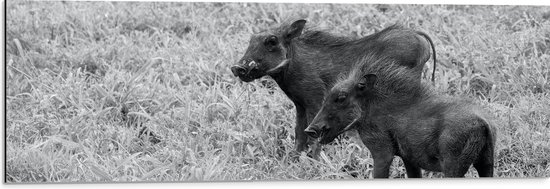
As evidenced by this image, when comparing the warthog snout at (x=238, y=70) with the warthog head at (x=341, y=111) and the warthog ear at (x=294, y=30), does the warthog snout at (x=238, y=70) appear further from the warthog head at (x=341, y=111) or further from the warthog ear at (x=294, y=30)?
the warthog head at (x=341, y=111)

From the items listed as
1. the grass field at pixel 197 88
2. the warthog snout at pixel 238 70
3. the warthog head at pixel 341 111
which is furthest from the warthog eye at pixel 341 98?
the warthog snout at pixel 238 70

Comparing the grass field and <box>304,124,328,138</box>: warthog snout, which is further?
the grass field

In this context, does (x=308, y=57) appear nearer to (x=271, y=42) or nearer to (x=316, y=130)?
(x=271, y=42)

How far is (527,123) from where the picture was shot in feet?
13.4

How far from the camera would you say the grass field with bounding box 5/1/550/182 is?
3838 millimetres

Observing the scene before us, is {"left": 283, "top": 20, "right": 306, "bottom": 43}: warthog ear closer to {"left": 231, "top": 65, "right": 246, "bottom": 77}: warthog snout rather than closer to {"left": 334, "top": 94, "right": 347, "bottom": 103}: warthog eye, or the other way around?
{"left": 231, "top": 65, "right": 246, "bottom": 77}: warthog snout

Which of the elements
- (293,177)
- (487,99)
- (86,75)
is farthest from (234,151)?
(487,99)

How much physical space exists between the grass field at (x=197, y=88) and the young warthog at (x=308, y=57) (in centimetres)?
13

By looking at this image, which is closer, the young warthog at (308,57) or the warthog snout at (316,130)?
the warthog snout at (316,130)

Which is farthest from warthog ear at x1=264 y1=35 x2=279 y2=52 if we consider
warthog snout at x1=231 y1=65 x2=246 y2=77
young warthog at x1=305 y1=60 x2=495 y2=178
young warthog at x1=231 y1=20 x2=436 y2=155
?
young warthog at x1=305 y1=60 x2=495 y2=178

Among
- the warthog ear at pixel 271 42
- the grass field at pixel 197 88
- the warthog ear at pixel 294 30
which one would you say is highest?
the warthog ear at pixel 294 30

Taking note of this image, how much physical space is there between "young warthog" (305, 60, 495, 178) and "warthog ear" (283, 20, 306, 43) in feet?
1.03

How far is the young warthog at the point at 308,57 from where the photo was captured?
3.86 meters

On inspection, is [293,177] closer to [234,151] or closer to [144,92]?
[234,151]
